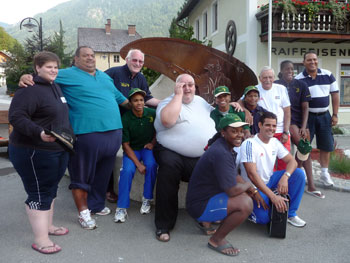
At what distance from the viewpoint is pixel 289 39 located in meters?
11.7

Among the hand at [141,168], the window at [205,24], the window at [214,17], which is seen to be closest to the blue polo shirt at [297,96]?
the hand at [141,168]

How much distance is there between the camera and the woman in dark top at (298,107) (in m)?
4.55

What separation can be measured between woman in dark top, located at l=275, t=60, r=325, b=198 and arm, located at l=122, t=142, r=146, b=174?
2.26 m

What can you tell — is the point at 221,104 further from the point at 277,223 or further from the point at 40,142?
the point at 40,142

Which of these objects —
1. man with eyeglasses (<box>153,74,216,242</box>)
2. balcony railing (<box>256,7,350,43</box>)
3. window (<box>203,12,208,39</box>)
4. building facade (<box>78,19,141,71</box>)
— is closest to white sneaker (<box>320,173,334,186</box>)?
man with eyeglasses (<box>153,74,216,242</box>)

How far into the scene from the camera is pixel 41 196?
285 cm

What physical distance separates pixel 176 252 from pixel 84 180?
1.24m

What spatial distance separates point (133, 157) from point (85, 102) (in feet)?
2.75

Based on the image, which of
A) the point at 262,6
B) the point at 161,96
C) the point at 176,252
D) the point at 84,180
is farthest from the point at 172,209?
the point at 262,6

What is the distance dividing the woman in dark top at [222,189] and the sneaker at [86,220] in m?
1.10

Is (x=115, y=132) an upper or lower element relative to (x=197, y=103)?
lower

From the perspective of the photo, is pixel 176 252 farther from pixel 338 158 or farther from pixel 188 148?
pixel 338 158

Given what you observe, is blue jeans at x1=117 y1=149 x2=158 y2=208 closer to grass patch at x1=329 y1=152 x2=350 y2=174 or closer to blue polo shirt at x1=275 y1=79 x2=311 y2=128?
blue polo shirt at x1=275 y1=79 x2=311 y2=128

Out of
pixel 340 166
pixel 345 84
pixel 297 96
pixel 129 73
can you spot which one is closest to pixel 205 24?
pixel 345 84
